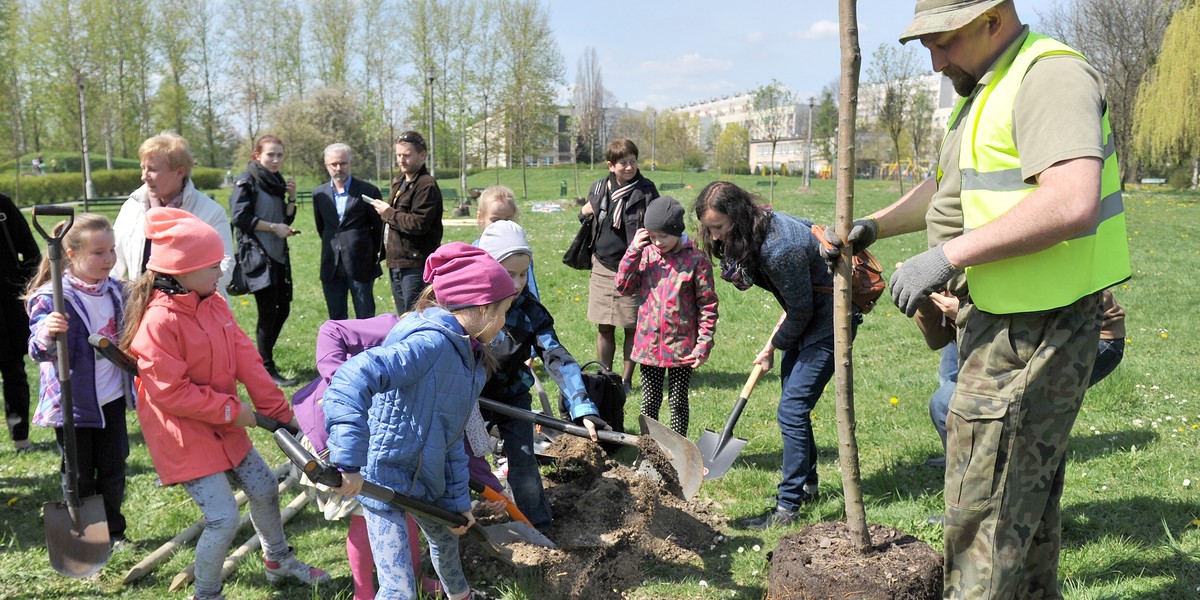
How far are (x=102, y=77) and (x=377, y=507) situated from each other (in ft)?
149

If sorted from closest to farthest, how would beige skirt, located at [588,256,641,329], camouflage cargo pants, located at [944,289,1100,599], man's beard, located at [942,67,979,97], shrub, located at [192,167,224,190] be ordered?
camouflage cargo pants, located at [944,289,1100,599]
man's beard, located at [942,67,979,97]
beige skirt, located at [588,256,641,329]
shrub, located at [192,167,224,190]

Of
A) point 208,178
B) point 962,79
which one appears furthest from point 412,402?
point 208,178

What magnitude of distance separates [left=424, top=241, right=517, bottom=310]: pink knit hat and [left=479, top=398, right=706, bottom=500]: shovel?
3.04 feet

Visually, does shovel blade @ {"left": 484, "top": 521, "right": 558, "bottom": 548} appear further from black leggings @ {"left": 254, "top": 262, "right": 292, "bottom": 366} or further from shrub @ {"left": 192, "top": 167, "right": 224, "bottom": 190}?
shrub @ {"left": 192, "top": 167, "right": 224, "bottom": 190}

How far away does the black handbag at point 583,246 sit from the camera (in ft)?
22.1

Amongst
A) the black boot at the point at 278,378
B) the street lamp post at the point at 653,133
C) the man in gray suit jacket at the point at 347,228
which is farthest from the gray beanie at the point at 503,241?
the street lamp post at the point at 653,133

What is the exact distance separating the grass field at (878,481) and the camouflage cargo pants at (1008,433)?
1034 mm

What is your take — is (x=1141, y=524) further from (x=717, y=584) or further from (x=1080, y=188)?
(x=1080, y=188)

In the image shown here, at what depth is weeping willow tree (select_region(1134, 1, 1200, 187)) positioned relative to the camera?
2800 centimetres

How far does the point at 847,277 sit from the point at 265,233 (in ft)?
18.6

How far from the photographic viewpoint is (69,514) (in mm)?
3781

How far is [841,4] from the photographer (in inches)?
104

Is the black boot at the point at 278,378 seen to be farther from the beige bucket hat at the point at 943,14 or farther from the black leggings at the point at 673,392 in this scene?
the beige bucket hat at the point at 943,14

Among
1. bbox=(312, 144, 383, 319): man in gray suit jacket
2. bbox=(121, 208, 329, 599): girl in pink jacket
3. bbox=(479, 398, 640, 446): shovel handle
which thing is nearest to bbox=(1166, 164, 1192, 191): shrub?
bbox=(312, 144, 383, 319): man in gray suit jacket
